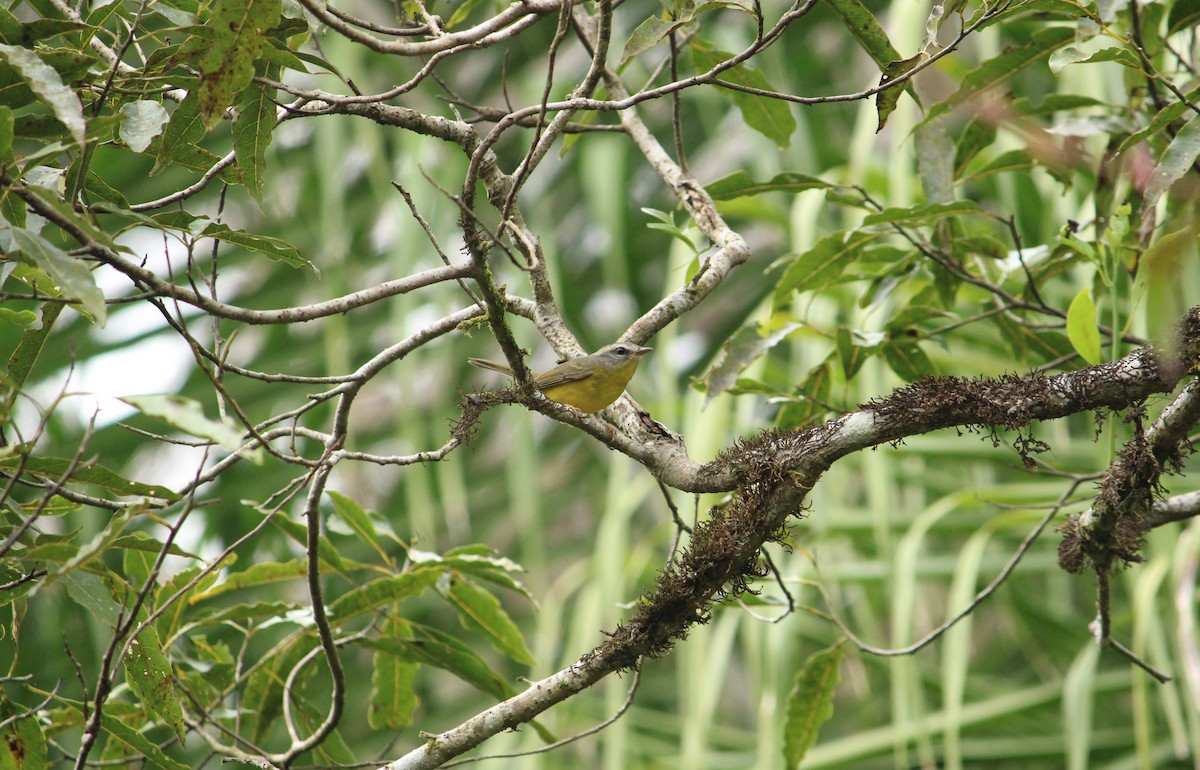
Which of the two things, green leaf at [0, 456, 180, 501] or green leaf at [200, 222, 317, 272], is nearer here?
green leaf at [0, 456, 180, 501]

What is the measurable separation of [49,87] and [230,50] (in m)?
0.27

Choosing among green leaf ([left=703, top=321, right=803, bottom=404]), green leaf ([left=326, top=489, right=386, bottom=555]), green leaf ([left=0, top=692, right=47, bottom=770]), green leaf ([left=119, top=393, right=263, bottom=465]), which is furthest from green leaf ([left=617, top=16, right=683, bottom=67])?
green leaf ([left=0, top=692, right=47, bottom=770])

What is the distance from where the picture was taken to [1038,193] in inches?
143

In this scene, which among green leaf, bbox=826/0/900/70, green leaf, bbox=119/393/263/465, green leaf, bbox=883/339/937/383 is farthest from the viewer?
green leaf, bbox=883/339/937/383

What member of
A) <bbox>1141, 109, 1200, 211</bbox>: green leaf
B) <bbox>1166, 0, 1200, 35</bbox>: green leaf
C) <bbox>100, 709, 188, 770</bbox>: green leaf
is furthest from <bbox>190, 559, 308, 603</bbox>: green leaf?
<bbox>1166, 0, 1200, 35</bbox>: green leaf

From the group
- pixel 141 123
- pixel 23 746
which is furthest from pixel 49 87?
pixel 23 746

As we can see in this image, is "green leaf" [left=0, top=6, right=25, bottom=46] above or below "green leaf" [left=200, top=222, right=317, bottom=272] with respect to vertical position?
above

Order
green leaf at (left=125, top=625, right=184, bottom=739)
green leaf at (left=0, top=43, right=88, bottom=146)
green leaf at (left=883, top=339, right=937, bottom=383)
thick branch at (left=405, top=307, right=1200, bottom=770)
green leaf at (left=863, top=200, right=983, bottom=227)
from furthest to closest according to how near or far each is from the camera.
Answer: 1. green leaf at (left=883, top=339, right=937, bottom=383)
2. green leaf at (left=863, top=200, right=983, bottom=227)
3. green leaf at (left=125, top=625, right=184, bottom=739)
4. thick branch at (left=405, top=307, right=1200, bottom=770)
5. green leaf at (left=0, top=43, right=88, bottom=146)

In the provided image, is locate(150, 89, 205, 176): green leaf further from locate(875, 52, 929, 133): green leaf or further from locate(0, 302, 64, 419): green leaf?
locate(875, 52, 929, 133): green leaf

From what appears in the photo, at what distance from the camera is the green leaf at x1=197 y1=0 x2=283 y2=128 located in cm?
161

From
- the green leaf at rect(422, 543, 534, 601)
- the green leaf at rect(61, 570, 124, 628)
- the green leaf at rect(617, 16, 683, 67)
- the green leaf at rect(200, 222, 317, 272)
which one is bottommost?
the green leaf at rect(61, 570, 124, 628)

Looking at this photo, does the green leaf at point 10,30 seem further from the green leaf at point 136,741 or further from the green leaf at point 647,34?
the green leaf at point 136,741

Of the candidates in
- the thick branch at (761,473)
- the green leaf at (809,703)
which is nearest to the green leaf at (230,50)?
the thick branch at (761,473)

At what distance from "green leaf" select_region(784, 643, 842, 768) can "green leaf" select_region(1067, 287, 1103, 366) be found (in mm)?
873
